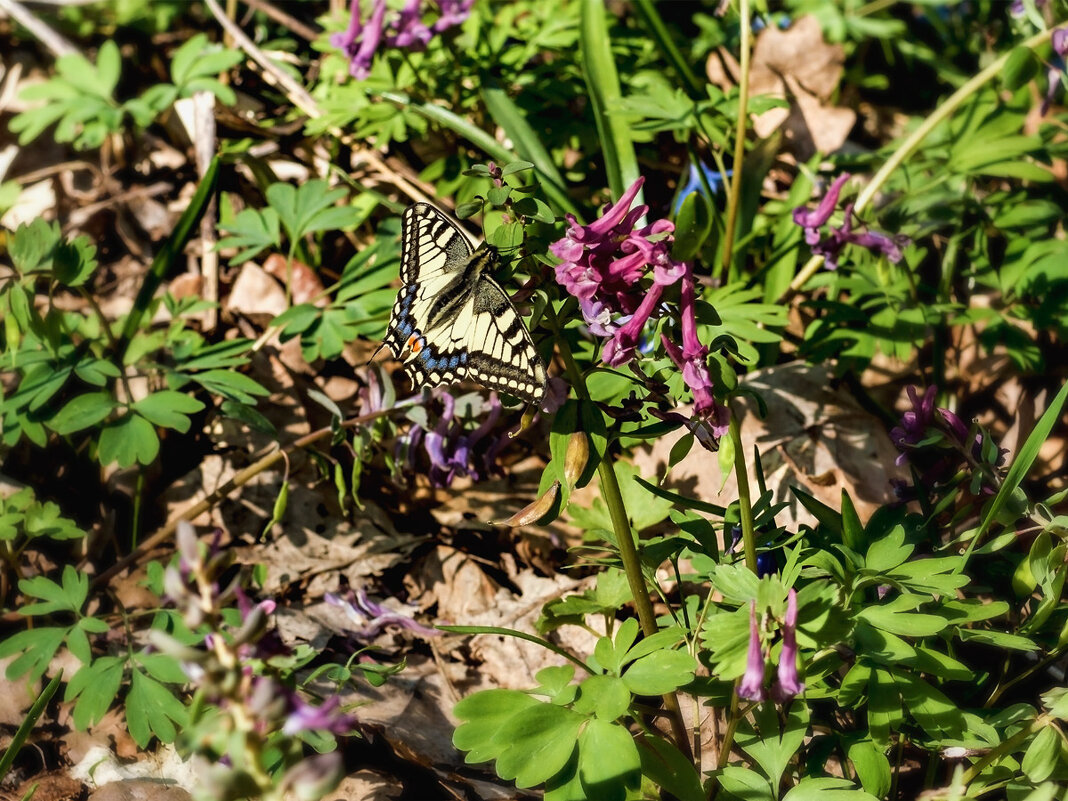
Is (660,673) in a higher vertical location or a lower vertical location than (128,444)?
lower

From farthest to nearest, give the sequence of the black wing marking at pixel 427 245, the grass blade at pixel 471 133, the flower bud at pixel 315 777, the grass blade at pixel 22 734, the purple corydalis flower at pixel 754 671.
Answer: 1. the grass blade at pixel 471 133
2. the black wing marking at pixel 427 245
3. the grass blade at pixel 22 734
4. the purple corydalis flower at pixel 754 671
5. the flower bud at pixel 315 777

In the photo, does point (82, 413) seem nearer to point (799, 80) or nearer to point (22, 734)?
point (22, 734)

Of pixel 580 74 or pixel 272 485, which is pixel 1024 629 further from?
pixel 580 74

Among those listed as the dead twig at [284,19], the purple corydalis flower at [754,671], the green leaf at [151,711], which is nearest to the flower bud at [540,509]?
the purple corydalis flower at [754,671]

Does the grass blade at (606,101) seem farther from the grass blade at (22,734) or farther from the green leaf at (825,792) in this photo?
the grass blade at (22,734)

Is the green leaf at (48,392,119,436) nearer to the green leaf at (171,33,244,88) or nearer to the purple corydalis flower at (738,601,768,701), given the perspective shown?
the green leaf at (171,33,244,88)

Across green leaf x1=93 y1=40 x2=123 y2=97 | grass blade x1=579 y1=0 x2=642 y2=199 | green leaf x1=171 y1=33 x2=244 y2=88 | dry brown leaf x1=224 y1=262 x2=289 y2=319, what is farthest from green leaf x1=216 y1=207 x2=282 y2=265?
grass blade x1=579 y1=0 x2=642 y2=199

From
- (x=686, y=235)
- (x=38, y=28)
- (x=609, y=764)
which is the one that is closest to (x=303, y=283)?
(x=38, y=28)
